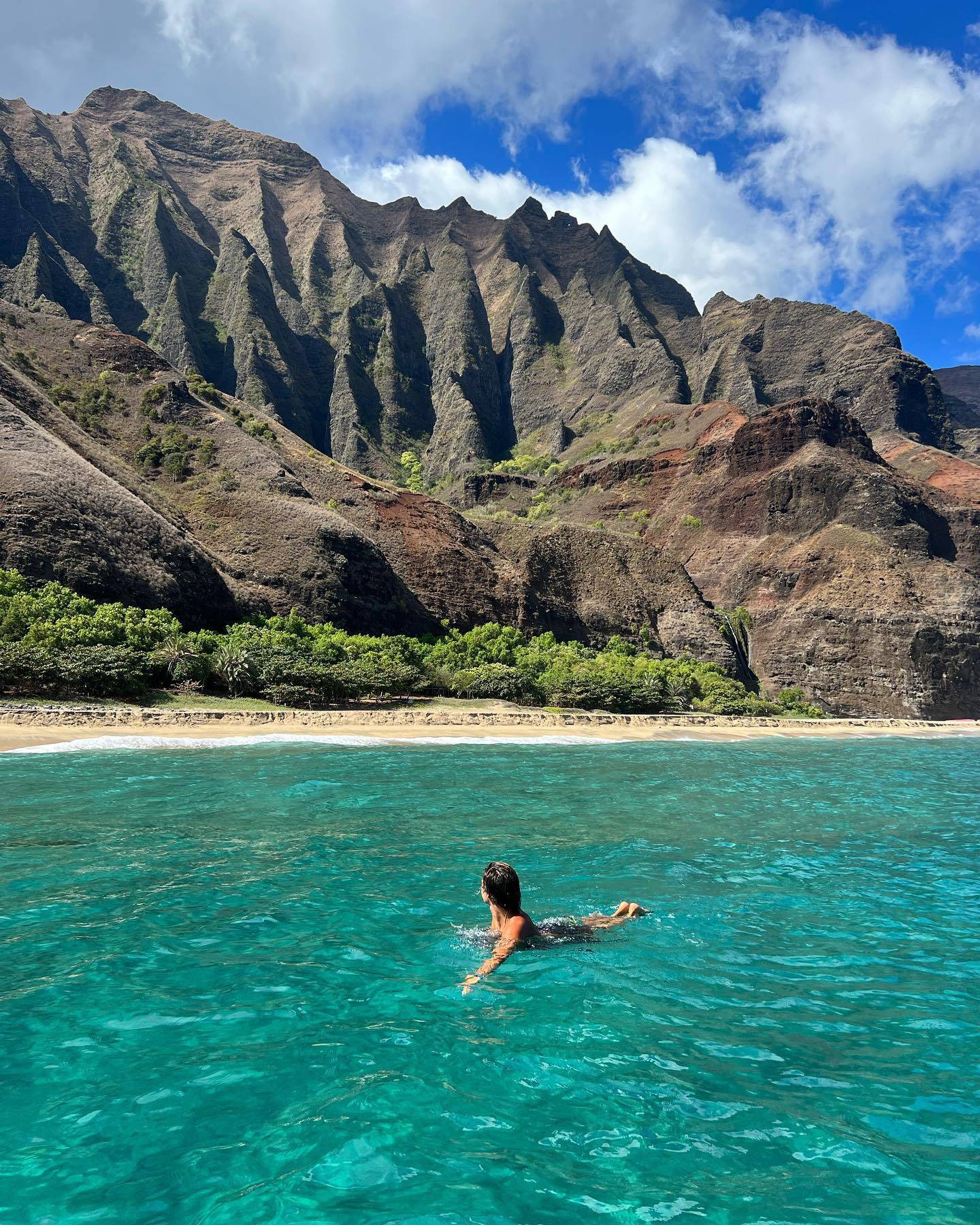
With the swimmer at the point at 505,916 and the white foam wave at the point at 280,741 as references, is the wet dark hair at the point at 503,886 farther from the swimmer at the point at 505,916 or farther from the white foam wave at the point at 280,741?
Answer: the white foam wave at the point at 280,741

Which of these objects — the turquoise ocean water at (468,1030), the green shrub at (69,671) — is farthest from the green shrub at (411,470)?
the turquoise ocean water at (468,1030)

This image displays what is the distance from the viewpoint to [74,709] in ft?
A: 112

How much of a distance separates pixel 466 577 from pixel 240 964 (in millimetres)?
69251

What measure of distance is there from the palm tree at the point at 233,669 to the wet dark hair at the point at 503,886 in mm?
37046

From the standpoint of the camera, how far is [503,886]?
29.1 feet

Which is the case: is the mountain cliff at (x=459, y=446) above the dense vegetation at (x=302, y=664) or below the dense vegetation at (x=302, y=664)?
above

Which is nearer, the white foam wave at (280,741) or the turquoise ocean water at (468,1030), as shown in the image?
the turquoise ocean water at (468,1030)

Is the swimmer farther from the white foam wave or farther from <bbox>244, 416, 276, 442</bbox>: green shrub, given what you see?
<bbox>244, 416, 276, 442</bbox>: green shrub

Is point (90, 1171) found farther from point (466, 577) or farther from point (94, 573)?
point (466, 577)

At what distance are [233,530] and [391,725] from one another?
35.0 meters

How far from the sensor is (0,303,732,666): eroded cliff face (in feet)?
169

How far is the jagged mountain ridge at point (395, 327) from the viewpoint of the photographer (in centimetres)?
14675

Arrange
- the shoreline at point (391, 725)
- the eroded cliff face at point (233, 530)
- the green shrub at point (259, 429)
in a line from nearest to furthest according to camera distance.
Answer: the shoreline at point (391, 725) → the eroded cliff face at point (233, 530) → the green shrub at point (259, 429)

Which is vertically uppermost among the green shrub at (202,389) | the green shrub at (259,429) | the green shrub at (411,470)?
the green shrub at (411,470)
